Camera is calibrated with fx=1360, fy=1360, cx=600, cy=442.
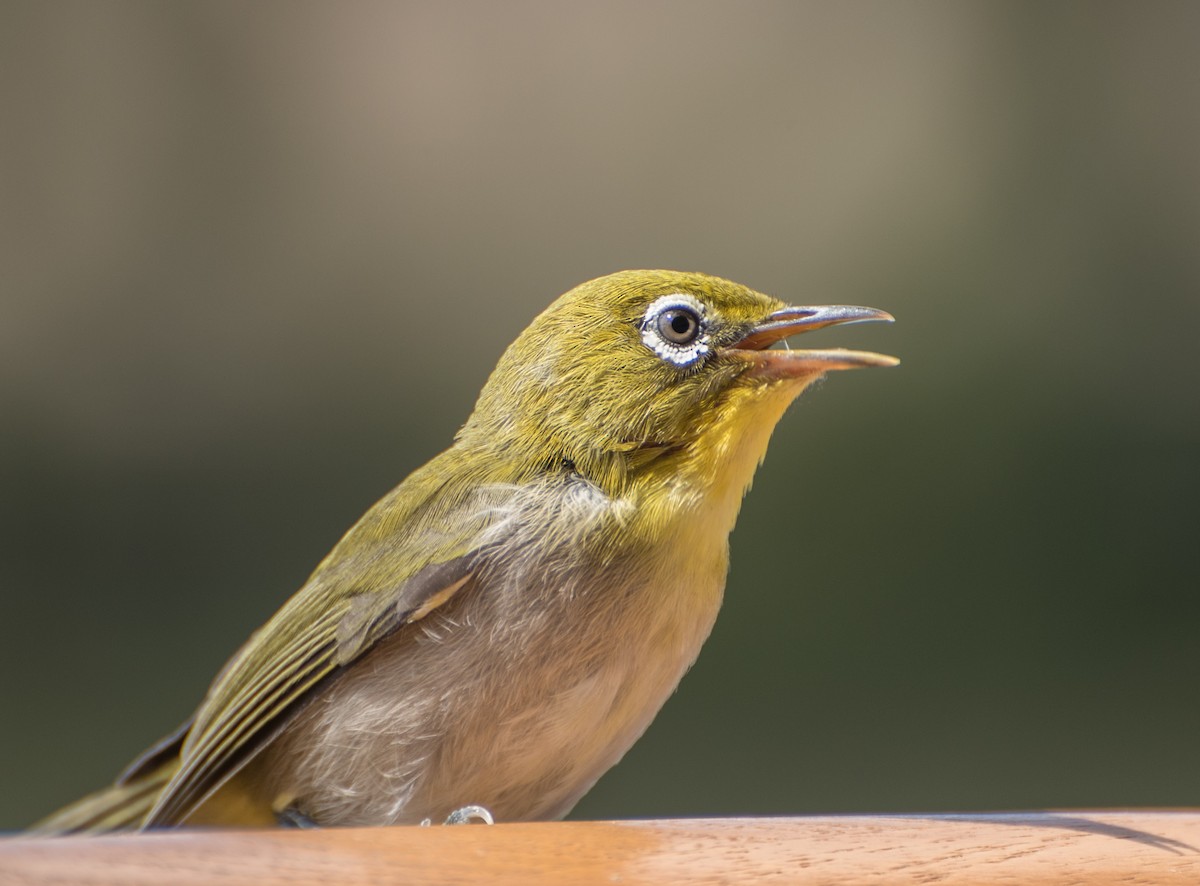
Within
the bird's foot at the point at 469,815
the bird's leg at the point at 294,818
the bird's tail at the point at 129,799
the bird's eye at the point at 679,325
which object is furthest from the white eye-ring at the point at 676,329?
the bird's tail at the point at 129,799

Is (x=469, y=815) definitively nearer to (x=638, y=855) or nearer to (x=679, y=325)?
(x=638, y=855)

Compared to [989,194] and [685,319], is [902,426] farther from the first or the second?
[685,319]

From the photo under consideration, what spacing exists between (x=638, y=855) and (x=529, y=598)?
527 mm

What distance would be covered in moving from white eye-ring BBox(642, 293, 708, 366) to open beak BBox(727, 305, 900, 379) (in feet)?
0.15

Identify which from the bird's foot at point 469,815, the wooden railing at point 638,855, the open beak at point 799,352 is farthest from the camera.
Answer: the open beak at point 799,352

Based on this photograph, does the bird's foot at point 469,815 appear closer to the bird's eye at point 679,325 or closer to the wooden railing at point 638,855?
the wooden railing at point 638,855

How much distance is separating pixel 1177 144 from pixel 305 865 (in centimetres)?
528

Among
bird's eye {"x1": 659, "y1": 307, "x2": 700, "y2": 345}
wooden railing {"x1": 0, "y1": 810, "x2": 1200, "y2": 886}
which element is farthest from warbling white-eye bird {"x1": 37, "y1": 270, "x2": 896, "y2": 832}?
wooden railing {"x1": 0, "y1": 810, "x2": 1200, "y2": 886}

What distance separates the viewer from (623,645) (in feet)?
5.31

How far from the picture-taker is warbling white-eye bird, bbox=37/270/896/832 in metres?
1.61

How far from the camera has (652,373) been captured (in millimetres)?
1788

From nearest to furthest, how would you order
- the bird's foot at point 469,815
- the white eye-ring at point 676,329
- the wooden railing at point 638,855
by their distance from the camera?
the wooden railing at point 638,855, the bird's foot at point 469,815, the white eye-ring at point 676,329

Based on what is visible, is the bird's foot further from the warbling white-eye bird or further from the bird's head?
the bird's head

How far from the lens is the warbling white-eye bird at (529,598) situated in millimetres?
1611
